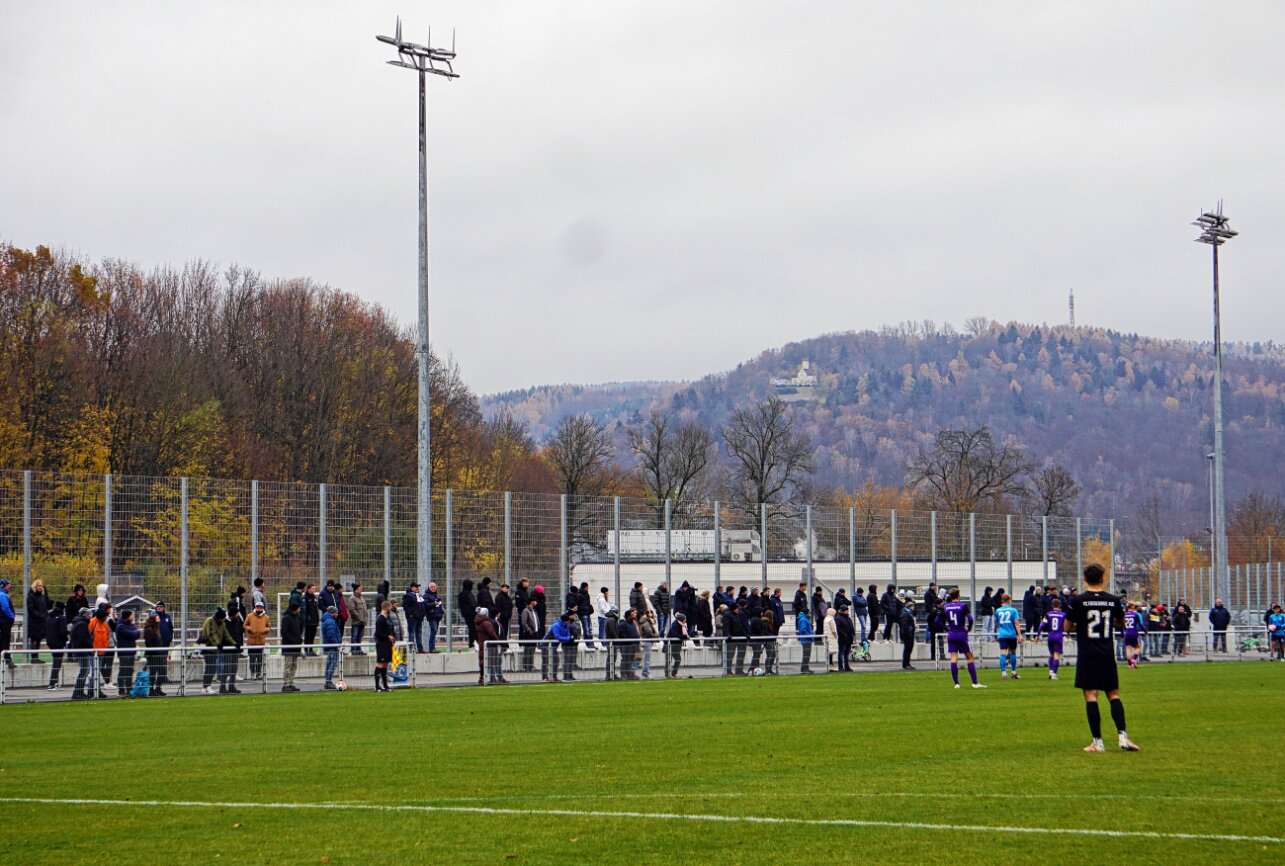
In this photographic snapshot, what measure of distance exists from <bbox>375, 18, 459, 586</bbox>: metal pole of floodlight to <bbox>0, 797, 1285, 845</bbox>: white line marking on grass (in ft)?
67.7

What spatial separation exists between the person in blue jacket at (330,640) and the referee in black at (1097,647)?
17577 mm

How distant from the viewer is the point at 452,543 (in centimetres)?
3584

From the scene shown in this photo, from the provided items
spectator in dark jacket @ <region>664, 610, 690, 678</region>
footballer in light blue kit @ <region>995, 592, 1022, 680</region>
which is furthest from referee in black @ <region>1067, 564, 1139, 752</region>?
spectator in dark jacket @ <region>664, 610, 690, 678</region>

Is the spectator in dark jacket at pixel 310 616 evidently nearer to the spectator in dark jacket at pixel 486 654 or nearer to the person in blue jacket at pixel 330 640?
the person in blue jacket at pixel 330 640

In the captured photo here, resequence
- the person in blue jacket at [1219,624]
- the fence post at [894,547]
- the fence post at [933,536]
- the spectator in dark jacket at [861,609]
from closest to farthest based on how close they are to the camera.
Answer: the spectator in dark jacket at [861,609]
the fence post at [894,547]
the fence post at [933,536]
the person in blue jacket at [1219,624]

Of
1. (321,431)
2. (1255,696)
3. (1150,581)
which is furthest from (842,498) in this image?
(1255,696)

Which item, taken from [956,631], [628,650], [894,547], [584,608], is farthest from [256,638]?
[894,547]

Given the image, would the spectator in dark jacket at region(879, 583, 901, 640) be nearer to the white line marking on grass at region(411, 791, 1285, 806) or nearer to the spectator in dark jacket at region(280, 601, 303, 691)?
the spectator in dark jacket at region(280, 601, 303, 691)

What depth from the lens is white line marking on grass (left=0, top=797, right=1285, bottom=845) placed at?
9.78 meters

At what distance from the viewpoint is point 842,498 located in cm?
11644

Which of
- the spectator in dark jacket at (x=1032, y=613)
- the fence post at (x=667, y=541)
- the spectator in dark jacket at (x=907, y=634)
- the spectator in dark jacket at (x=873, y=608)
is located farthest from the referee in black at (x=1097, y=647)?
the spectator in dark jacket at (x=1032, y=613)

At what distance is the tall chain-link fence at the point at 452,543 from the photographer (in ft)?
100

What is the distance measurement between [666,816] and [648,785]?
1.85 m

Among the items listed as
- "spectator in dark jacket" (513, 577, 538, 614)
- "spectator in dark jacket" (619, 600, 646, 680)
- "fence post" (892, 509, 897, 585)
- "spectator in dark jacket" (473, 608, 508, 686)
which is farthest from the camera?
"fence post" (892, 509, 897, 585)
